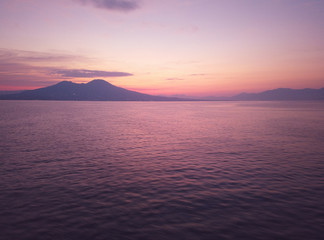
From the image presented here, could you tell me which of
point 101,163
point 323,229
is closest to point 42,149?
point 101,163

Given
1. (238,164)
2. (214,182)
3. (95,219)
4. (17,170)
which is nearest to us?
(95,219)

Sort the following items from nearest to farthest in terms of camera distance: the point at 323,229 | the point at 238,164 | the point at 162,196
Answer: the point at 323,229 < the point at 162,196 < the point at 238,164

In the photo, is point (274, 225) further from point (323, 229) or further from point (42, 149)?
point (42, 149)

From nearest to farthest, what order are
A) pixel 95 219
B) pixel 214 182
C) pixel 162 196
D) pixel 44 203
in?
pixel 95 219 < pixel 44 203 < pixel 162 196 < pixel 214 182

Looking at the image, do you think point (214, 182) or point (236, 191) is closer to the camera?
point (236, 191)

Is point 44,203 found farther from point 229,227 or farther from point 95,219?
point 229,227

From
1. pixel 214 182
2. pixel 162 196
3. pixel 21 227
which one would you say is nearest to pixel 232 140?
pixel 214 182

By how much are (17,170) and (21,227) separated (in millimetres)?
13617

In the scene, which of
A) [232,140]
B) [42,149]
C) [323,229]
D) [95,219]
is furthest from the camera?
[232,140]

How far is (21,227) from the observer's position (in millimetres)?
14078

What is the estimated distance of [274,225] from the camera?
14539mm

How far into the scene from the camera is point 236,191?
19.7m

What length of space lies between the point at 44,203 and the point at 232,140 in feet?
121

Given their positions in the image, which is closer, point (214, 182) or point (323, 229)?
point (323, 229)
